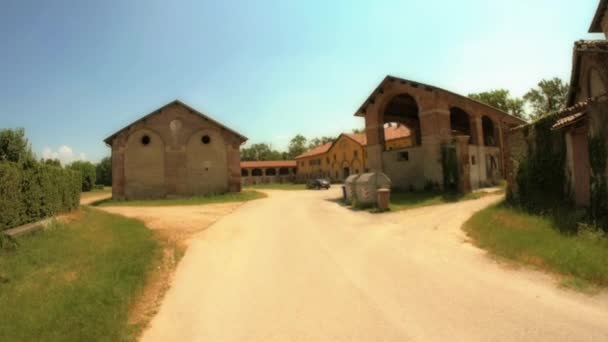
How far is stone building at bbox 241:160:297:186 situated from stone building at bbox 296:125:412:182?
Answer: 528cm

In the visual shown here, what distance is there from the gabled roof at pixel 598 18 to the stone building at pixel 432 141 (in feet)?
22.8

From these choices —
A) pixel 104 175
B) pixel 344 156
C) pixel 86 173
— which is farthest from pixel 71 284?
pixel 104 175

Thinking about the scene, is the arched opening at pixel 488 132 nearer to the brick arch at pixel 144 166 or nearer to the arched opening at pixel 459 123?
the arched opening at pixel 459 123

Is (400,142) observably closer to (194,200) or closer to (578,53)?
(578,53)

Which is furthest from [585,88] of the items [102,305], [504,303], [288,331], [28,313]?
[28,313]

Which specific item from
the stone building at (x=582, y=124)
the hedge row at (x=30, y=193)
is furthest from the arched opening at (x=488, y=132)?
the hedge row at (x=30, y=193)

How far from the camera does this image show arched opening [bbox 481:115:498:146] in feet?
96.0

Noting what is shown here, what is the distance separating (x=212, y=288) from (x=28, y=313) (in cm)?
285

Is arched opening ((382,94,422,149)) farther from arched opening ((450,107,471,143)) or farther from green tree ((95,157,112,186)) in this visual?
green tree ((95,157,112,186))

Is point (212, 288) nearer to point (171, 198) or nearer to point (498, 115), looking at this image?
point (171, 198)

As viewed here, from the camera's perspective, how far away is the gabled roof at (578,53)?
10.8 meters

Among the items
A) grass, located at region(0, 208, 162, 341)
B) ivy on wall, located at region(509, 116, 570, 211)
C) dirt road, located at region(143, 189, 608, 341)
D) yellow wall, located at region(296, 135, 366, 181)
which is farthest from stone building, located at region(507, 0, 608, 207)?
yellow wall, located at region(296, 135, 366, 181)

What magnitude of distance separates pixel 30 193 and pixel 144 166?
60.6 ft

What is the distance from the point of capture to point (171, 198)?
88.2ft
